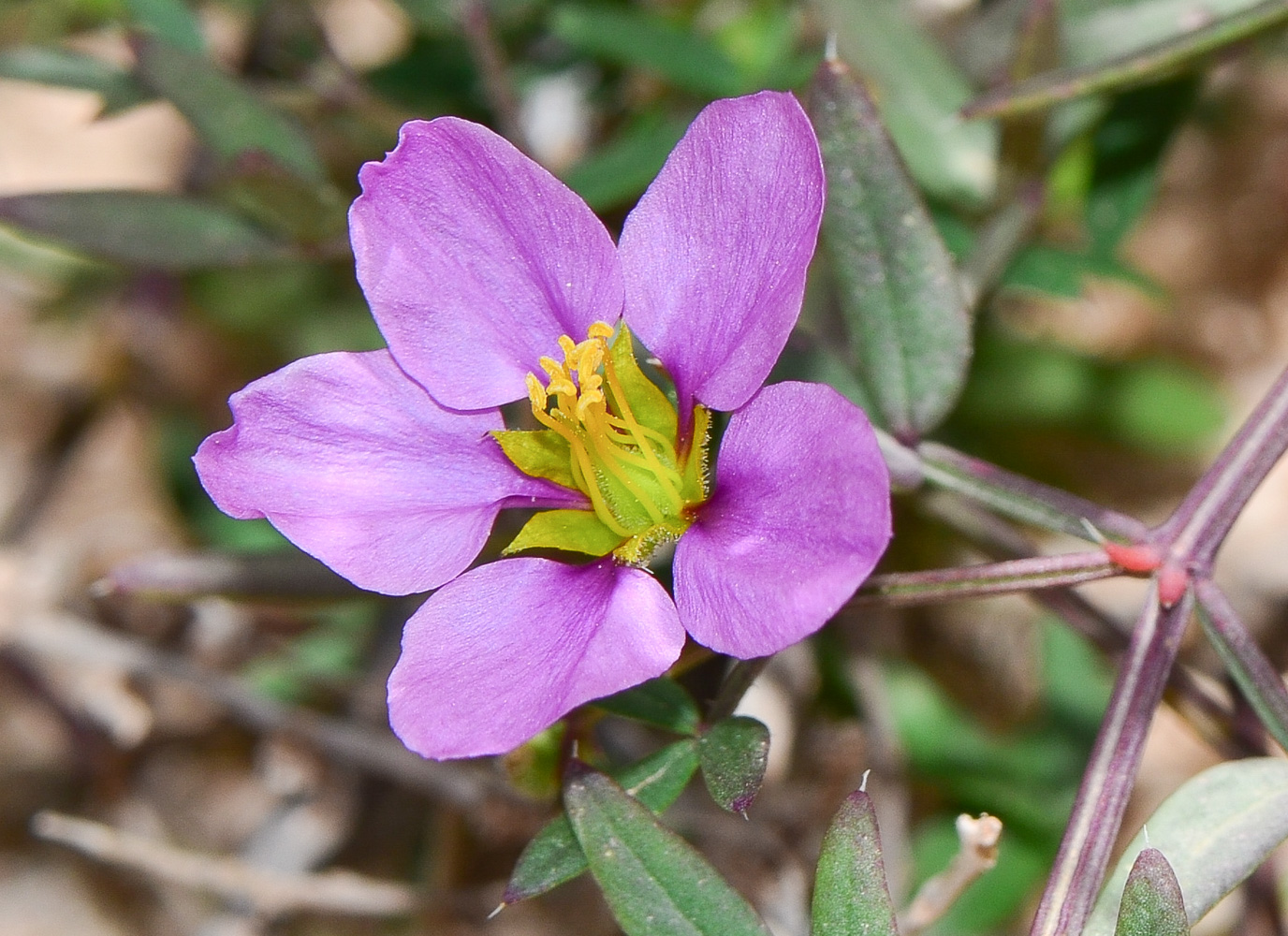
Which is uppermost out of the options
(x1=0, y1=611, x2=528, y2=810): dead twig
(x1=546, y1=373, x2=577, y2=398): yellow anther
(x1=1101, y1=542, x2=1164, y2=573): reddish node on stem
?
(x1=546, y1=373, x2=577, y2=398): yellow anther

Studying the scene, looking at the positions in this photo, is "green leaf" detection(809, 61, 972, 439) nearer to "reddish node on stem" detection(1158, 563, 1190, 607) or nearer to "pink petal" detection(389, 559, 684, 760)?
"reddish node on stem" detection(1158, 563, 1190, 607)

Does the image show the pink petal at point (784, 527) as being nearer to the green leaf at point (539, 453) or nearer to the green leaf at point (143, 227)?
the green leaf at point (539, 453)

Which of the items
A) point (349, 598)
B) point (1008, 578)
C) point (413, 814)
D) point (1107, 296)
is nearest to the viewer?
point (1008, 578)

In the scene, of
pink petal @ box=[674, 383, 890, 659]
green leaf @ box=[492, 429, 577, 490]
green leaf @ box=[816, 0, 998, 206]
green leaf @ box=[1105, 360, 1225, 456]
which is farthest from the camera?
green leaf @ box=[1105, 360, 1225, 456]

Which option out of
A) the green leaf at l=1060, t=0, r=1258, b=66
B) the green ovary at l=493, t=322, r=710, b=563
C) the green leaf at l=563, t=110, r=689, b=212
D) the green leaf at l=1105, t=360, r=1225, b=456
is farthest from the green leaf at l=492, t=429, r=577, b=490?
the green leaf at l=1105, t=360, r=1225, b=456

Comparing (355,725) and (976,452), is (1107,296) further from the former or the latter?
(355,725)

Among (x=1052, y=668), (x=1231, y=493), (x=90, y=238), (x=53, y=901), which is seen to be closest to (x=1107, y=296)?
(x=1052, y=668)

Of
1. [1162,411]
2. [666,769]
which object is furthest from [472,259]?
[1162,411]
